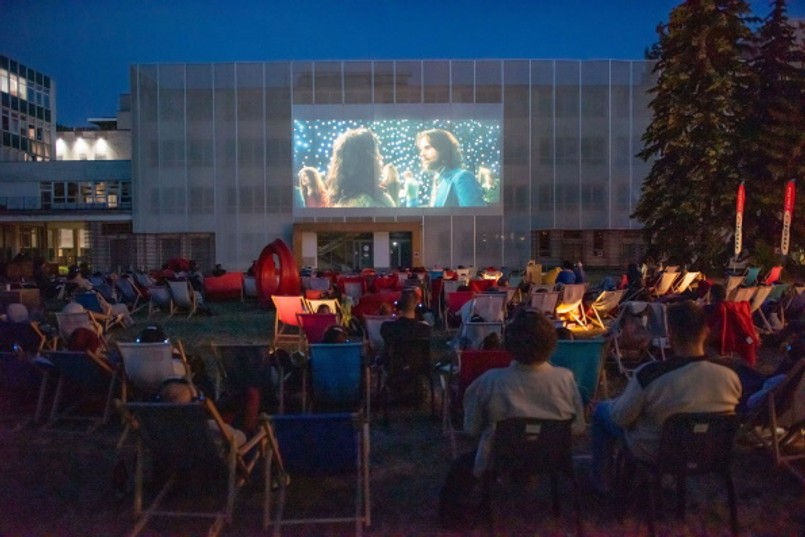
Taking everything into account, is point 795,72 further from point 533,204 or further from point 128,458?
point 128,458

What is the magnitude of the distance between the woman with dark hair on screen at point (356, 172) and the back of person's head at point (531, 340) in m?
34.7

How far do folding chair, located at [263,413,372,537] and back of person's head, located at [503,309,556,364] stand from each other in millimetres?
919

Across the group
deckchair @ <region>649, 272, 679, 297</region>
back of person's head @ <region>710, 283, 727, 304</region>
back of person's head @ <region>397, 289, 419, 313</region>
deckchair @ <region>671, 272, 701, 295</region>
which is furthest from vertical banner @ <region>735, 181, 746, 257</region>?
back of person's head @ <region>397, 289, 419, 313</region>

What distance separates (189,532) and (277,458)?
67 centimetres

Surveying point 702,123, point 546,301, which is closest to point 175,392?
point 546,301

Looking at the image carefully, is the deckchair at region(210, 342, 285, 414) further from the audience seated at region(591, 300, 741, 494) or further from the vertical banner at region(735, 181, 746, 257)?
the vertical banner at region(735, 181, 746, 257)

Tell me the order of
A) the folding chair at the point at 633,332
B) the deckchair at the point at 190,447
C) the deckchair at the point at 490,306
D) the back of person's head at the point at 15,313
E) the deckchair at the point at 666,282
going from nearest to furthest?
1. the deckchair at the point at 190,447
2. the folding chair at the point at 633,332
3. the back of person's head at the point at 15,313
4. the deckchair at the point at 490,306
5. the deckchair at the point at 666,282

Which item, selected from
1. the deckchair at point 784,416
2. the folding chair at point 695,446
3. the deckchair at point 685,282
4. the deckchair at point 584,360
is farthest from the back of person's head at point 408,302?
the deckchair at point 685,282

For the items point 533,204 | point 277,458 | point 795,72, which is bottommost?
point 277,458

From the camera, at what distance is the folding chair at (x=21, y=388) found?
22.2 feet

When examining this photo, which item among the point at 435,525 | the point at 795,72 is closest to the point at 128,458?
the point at 435,525

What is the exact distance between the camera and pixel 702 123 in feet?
77.6

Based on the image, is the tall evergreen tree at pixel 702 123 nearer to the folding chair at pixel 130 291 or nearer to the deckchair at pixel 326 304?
the deckchair at pixel 326 304

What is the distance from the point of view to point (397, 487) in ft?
16.7
